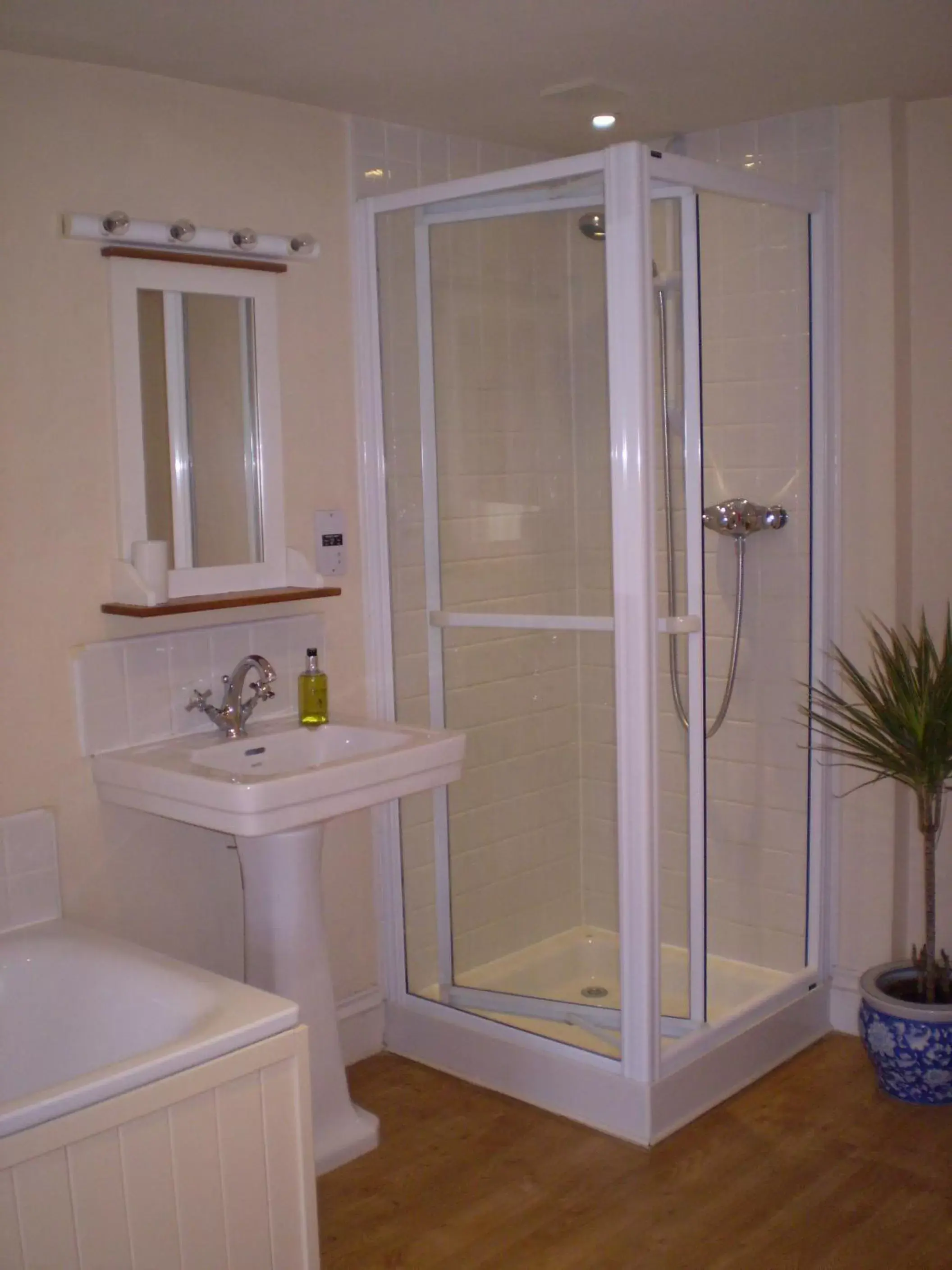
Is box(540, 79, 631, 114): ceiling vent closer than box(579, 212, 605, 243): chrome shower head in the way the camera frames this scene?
No

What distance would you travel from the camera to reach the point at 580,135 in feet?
11.7

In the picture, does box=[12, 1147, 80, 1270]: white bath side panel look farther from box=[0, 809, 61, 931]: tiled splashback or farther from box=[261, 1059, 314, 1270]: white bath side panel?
box=[0, 809, 61, 931]: tiled splashback

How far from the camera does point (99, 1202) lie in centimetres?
201

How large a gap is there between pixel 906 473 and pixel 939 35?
1097 mm

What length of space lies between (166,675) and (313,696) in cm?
37

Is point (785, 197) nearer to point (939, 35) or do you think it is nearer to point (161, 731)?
point (939, 35)

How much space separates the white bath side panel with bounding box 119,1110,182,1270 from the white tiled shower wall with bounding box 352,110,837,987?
51.6 inches

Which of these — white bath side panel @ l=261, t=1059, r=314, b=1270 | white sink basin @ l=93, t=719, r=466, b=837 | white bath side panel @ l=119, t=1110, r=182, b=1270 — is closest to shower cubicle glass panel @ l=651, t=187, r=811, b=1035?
white sink basin @ l=93, t=719, r=466, b=837

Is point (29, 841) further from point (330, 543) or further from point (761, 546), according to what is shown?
point (761, 546)

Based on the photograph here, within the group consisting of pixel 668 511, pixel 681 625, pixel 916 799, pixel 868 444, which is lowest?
pixel 916 799

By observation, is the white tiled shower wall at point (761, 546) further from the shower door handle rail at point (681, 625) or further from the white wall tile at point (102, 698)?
the white wall tile at point (102, 698)

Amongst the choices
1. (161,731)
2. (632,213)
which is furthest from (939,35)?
(161,731)

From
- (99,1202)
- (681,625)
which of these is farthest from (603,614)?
(99,1202)

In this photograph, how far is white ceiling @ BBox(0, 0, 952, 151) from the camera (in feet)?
8.34
